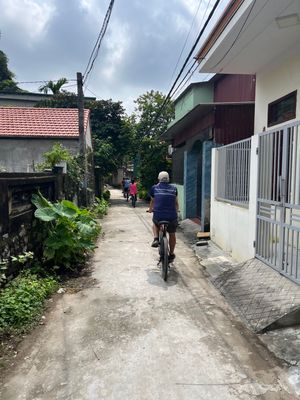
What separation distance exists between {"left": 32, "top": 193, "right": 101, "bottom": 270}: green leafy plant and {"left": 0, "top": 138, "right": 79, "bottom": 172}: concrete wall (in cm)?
908

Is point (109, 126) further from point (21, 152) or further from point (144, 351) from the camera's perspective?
point (144, 351)

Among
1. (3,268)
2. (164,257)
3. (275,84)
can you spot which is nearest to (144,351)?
(3,268)

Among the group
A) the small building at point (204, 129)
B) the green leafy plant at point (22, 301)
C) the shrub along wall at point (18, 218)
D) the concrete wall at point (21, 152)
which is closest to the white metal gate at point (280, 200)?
the green leafy plant at point (22, 301)

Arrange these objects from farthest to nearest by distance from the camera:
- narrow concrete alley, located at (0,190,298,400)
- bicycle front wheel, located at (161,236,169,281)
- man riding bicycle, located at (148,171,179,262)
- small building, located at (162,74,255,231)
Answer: small building, located at (162,74,255,231) → man riding bicycle, located at (148,171,179,262) → bicycle front wheel, located at (161,236,169,281) → narrow concrete alley, located at (0,190,298,400)

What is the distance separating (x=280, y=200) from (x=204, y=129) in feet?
19.8

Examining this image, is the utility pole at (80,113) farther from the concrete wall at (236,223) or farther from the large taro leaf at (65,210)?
the large taro leaf at (65,210)

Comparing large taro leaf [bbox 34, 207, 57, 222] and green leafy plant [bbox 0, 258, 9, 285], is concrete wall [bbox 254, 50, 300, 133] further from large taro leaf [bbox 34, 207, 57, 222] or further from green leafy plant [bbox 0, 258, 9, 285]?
green leafy plant [bbox 0, 258, 9, 285]

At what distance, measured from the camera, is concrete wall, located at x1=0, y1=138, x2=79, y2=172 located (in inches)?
572

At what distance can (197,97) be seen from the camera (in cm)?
1575

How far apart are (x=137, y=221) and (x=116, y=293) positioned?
26.8ft

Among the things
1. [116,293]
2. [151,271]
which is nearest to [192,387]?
[116,293]

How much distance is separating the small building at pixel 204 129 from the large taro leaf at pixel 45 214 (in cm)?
483

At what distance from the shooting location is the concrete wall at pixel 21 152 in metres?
14.5

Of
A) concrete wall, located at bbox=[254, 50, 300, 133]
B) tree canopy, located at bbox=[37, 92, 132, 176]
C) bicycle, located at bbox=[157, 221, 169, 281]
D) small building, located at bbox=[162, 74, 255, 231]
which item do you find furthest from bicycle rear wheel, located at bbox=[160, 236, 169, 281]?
tree canopy, located at bbox=[37, 92, 132, 176]
